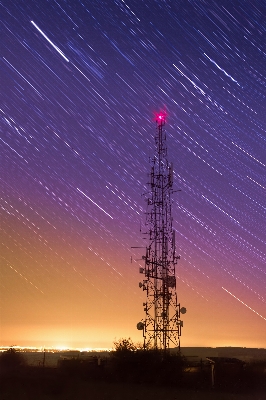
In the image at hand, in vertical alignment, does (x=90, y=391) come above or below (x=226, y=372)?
below

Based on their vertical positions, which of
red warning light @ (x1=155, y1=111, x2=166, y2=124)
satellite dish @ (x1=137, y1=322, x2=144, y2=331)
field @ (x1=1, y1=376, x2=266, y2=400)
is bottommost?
field @ (x1=1, y1=376, x2=266, y2=400)

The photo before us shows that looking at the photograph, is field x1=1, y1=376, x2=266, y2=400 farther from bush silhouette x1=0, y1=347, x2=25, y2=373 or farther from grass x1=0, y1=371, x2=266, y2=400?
bush silhouette x1=0, y1=347, x2=25, y2=373

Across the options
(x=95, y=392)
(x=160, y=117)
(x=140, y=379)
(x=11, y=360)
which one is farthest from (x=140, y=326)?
(x=160, y=117)

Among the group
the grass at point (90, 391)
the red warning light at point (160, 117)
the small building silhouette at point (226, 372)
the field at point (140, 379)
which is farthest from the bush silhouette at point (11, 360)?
the red warning light at point (160, 117)

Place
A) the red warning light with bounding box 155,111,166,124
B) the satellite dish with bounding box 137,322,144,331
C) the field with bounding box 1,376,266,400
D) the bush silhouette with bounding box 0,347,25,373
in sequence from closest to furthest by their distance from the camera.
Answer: the field with bounding box 1,376,266,400 < the satellite dish with bounding box 137,322,144,331 < the bush silhouette with bounding box 0,347,25,373 < the red warning light with bounding box 155,111,166,124

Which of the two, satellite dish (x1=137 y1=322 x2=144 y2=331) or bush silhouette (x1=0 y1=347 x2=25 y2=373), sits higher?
satellite dish (x1=137 y1=322 x2=144 y2=331)

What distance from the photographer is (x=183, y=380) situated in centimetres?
2995

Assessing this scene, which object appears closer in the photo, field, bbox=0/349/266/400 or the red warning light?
field, bbox=0/349/266/400

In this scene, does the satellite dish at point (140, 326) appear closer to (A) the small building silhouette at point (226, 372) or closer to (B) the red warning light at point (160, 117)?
(A) the small building silhouette at point (226, 372)

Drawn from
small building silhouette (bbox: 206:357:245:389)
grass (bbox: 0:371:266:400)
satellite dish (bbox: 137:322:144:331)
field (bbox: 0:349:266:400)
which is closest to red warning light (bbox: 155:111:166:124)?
satellite dish (bbox: 137:322:144:331)

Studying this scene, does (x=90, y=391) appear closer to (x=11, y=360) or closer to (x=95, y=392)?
(x=95, y=392)

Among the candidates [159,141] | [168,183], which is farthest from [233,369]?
[159,141]

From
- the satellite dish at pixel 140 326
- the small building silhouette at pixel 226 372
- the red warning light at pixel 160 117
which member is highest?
the red warning light at pixel 160 117

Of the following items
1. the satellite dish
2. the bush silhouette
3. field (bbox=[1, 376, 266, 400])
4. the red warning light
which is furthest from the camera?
the red warning light
